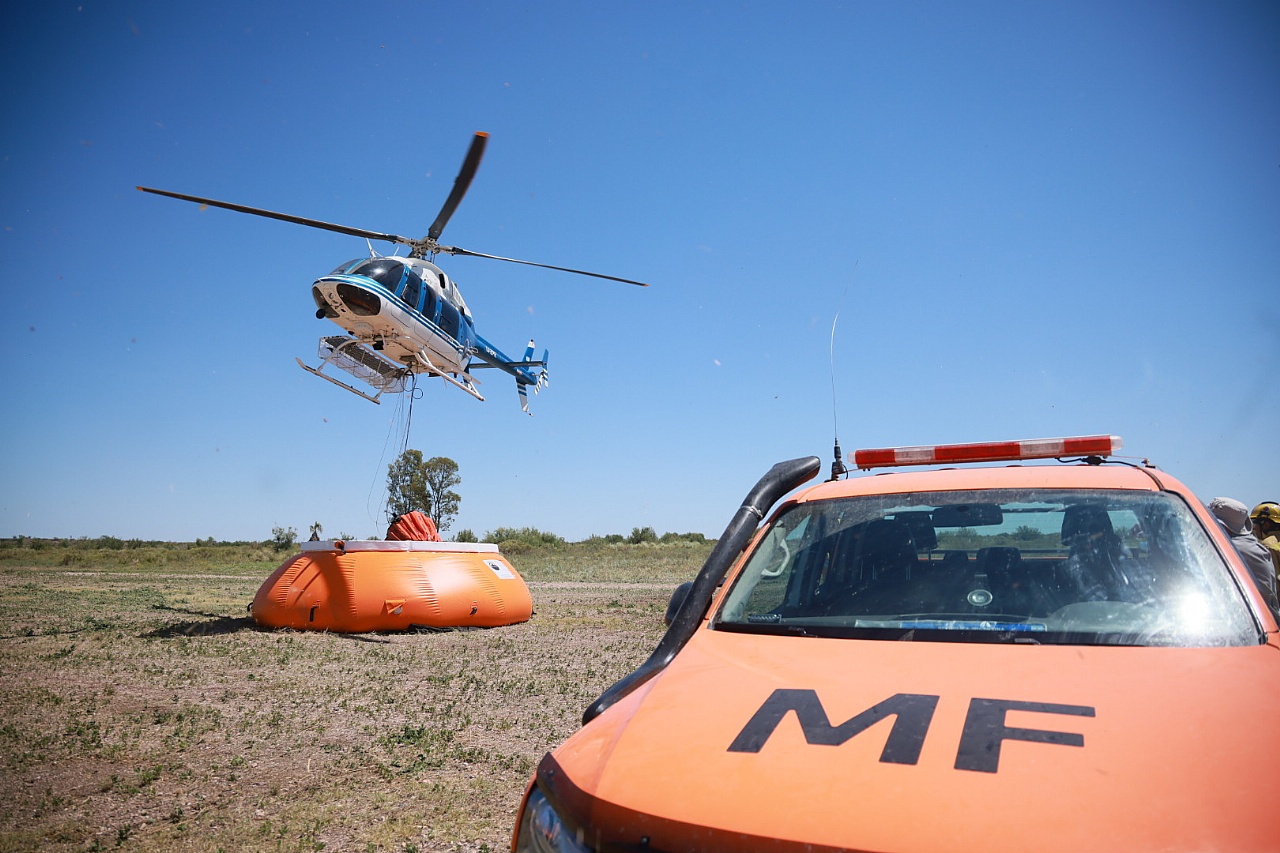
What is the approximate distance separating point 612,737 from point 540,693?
552 centimetres

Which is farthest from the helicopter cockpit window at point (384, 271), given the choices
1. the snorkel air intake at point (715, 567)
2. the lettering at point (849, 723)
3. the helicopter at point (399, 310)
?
the lettering at point (849, 723)

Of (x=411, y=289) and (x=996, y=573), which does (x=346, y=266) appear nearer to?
(x=411, y=289)

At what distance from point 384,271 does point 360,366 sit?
8.69ft

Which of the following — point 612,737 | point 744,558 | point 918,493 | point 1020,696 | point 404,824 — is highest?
Answer: point 918,493

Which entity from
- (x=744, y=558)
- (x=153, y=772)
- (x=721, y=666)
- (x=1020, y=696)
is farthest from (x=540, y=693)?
(x=1020, y=696)

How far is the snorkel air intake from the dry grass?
1.78 meters

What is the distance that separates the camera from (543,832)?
1963mm

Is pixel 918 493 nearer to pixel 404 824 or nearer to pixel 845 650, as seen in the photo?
pixel 845 650

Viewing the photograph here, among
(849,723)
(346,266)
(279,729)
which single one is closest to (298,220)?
(346,266)

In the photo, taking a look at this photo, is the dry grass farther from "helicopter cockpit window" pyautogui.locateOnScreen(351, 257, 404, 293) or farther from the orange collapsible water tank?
"helicopter cockpit window" pyautogui.locateOnScreen(351, 257, 404, 293)

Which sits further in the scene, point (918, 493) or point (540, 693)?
point (540, 693)

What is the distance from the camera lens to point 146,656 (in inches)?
365

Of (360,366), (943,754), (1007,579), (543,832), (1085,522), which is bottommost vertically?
(543,832)

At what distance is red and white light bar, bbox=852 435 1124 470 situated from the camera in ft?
10.9
